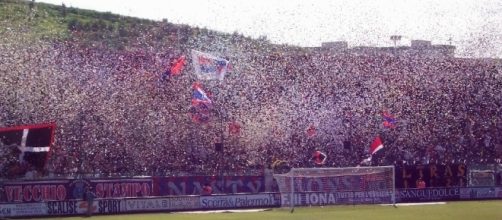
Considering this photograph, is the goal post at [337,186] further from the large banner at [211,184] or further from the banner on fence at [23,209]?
the banner on fence at [23,209]

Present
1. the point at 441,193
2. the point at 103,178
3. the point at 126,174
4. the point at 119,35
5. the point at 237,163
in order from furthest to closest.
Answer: the point at 119,35 → the point at 237,163 → the point at 441,193 → the point at 126,174 → the point at 103,178

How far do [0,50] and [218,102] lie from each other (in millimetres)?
14208

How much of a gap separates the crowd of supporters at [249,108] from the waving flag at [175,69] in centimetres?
57

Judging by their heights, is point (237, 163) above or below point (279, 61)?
below

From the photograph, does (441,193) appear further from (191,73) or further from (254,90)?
(191,73)

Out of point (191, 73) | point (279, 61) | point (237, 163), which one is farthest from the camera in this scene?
point (279, 61)

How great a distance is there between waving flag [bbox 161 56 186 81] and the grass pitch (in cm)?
1704

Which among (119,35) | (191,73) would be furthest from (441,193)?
(119,35)

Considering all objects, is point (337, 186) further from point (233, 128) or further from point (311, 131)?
point (311, 131)

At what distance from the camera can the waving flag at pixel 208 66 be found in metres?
48.7

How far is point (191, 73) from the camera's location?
175ft

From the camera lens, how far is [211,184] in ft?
130

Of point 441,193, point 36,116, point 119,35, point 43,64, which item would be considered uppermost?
point 119,35

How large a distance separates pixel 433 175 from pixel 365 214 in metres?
13.2
